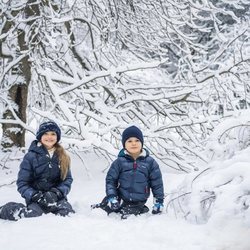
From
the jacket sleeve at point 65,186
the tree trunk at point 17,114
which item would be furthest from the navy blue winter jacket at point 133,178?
the tree trunk at point 17,114

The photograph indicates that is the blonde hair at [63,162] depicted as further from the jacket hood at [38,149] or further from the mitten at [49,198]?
the mitten at [49,198]

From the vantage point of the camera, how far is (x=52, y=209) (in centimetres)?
469

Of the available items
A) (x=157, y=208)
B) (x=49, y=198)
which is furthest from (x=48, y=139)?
(x=157, y=208)

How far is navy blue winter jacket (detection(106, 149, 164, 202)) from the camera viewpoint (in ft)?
15.8

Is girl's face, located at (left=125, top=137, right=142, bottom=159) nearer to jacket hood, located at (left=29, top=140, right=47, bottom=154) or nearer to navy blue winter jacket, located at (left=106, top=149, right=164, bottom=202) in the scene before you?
navy blue winter jacket, located at (left=106, top=149, right=164, bottom=202)

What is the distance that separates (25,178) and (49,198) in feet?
1.16

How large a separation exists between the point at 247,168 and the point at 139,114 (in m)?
3.47

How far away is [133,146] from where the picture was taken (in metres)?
4.85

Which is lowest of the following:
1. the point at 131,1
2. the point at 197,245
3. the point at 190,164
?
the point at 197,245

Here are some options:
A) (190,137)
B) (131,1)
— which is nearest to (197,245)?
(190,137)

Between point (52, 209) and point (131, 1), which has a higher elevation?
point (131, 1)

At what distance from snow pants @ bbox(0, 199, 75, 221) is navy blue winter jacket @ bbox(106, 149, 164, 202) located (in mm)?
494

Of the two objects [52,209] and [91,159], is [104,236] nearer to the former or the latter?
[52,209]

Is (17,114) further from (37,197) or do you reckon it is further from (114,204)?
(114,204)
